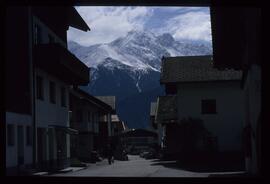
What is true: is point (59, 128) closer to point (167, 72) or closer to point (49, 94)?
point (49, 94)

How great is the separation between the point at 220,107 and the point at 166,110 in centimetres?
1070

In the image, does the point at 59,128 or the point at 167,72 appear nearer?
the point at 59,128

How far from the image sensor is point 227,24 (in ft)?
47.6

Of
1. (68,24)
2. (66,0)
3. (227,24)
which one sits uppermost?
(68,24)

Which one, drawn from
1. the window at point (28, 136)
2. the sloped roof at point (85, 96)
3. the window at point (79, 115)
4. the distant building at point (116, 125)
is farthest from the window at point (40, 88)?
the distant building at point (116, 125)

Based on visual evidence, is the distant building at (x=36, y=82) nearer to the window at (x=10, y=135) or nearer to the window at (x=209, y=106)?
the window at (x=10, y=135)

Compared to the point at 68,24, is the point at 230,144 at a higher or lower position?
lower

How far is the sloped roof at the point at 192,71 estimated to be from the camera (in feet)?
142

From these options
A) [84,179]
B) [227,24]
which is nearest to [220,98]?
[227,24]

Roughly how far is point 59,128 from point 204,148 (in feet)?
40.6

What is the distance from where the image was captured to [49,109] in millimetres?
32375

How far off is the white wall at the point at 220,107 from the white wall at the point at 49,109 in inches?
392

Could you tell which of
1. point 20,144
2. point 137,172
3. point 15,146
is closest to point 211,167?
point 137,172

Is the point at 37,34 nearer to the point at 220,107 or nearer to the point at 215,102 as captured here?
the point at 215,102
